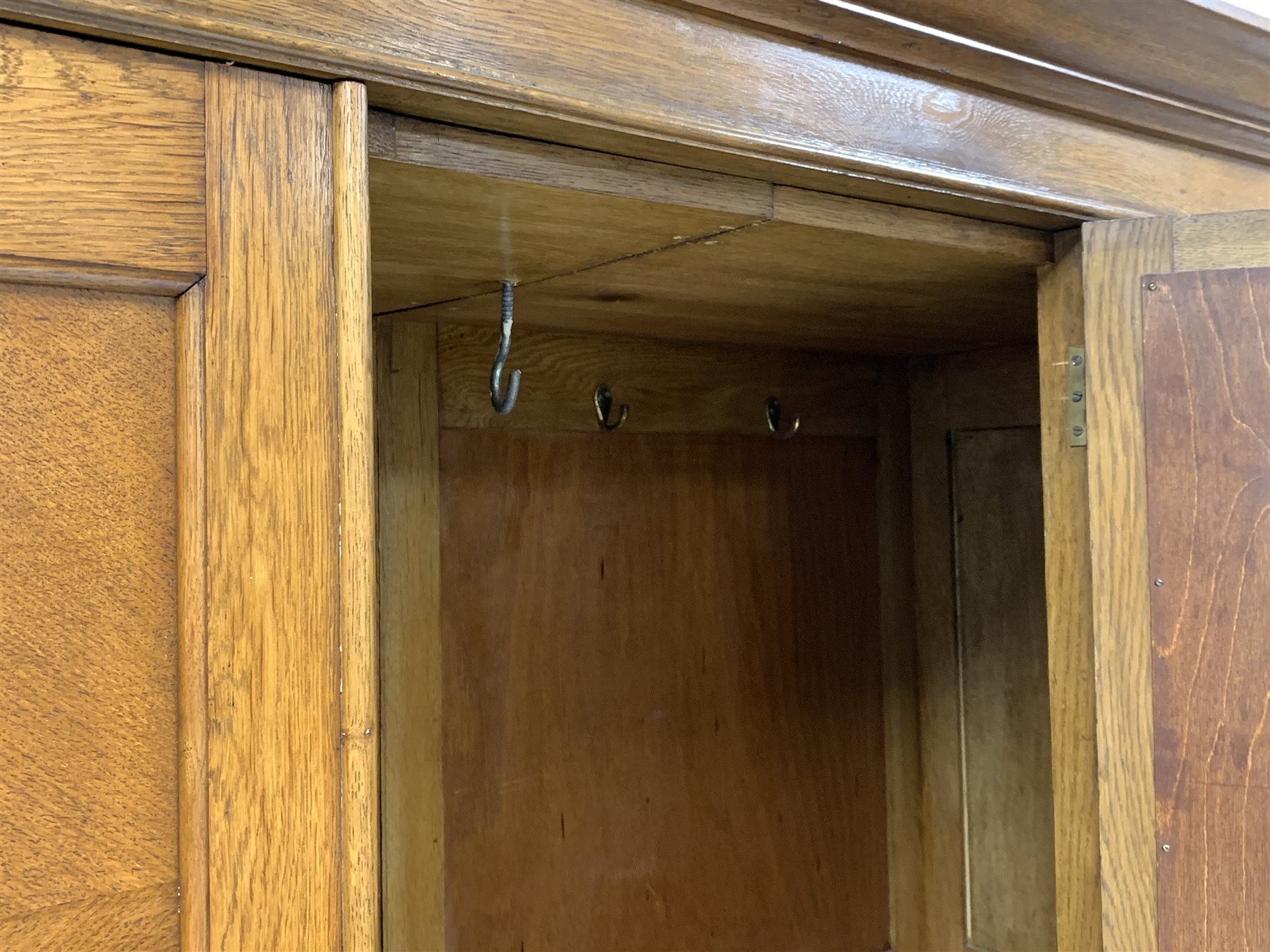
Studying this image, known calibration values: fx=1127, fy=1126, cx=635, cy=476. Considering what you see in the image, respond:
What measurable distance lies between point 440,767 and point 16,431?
0.87 m

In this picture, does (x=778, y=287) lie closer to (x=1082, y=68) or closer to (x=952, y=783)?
(x=1082, y=68)

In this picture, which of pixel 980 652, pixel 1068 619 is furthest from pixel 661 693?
pixel 1068 619

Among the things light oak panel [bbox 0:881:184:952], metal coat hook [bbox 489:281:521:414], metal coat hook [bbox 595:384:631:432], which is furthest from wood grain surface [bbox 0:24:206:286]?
metal coat hook [bbox 595:384:631:432]

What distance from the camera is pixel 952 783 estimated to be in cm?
168

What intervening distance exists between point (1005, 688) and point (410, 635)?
881mm

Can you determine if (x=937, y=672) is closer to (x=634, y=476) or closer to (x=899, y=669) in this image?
(x=899, y=669)

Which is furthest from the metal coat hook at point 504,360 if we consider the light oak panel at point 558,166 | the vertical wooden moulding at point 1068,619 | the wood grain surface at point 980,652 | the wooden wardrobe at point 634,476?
the wood grain surface at point 980,652

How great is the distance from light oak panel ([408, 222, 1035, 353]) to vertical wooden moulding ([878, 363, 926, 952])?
22 cm

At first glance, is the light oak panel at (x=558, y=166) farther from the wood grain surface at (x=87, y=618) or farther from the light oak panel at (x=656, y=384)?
the light oak panel at (x=656, y=384)

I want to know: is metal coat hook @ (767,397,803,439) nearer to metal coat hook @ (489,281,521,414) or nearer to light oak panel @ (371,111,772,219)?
metal coat hook @ (489,281,521,414)

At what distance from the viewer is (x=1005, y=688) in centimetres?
163

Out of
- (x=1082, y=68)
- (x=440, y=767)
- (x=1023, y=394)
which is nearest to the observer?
(x=1082, y=68)

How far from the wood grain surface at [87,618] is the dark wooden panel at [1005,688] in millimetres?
1307

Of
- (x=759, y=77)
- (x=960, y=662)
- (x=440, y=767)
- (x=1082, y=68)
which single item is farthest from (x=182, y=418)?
(x=960, y=662)
